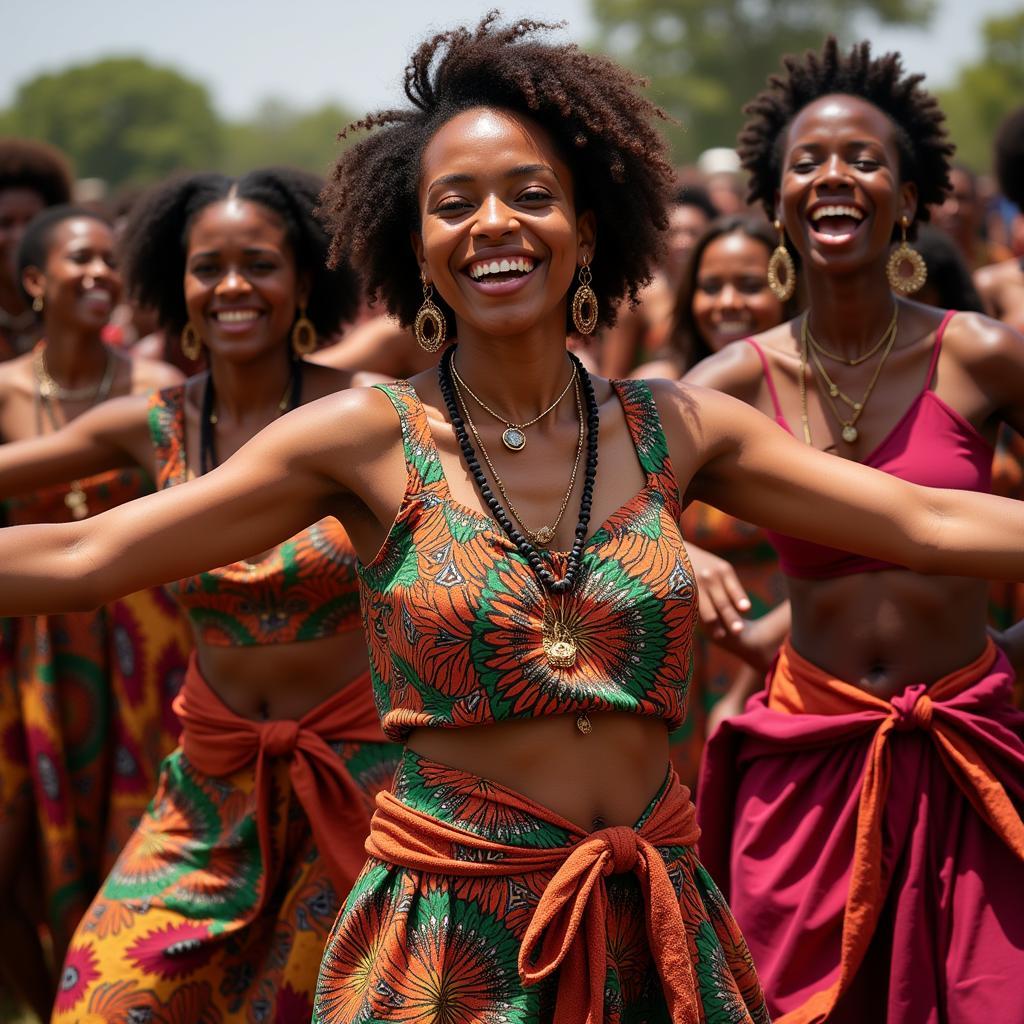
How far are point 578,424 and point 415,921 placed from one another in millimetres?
1012

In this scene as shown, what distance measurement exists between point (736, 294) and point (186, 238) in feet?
8.18

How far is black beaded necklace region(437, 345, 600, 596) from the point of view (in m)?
3.17

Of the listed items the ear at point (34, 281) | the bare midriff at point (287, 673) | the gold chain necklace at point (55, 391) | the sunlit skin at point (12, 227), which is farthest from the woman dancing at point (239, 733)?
the sunlit skin at point (12, 227)

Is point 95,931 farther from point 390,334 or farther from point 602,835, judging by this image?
point 390,334

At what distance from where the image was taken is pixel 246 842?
448cm

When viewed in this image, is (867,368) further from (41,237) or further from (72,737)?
(41,237)

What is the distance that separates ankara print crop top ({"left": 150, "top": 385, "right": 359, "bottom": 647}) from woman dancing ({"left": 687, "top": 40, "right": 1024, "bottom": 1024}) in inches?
41.1

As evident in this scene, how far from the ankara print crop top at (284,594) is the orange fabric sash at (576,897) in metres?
1.40

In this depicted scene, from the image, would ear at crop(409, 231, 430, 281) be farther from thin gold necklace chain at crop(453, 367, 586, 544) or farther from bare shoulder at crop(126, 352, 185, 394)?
bare shoulder at crop(126, 352, 185, 394)

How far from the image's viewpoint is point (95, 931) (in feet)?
14.4

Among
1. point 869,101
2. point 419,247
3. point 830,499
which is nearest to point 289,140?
point 869,101

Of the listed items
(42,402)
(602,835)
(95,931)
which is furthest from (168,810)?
(42,402)

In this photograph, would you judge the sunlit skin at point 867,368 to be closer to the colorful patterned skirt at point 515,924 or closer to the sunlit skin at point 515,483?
the sunlit skin at point 515,483

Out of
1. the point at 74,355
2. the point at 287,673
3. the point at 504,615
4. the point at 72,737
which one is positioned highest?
the point at 504,615
